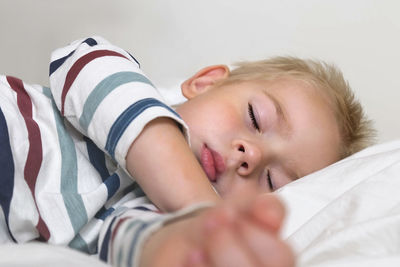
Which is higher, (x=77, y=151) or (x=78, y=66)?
(x=78, y=66)

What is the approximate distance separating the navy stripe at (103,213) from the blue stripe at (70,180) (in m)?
0.04

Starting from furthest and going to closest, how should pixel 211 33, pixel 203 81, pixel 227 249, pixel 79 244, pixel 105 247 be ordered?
pixel 211 33 → pixel 203 81 → pixel 79 244 → pixel 105 247 → pixel 227 249

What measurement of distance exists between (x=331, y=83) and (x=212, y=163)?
0.33 m

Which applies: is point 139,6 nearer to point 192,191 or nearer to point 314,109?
point 314,109

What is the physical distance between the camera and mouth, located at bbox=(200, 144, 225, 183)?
32.7 inches

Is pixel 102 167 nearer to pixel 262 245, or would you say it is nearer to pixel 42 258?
pixel 42 258

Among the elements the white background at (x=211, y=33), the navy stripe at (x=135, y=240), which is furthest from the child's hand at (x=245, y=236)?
the white background at (x=211, y=33)

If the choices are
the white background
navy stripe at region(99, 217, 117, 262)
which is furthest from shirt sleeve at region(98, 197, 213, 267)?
the white background

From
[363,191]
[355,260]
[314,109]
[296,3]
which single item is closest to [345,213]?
[363,191]

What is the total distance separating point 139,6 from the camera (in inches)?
55.3

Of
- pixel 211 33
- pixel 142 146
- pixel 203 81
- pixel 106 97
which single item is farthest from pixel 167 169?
pixel 211 33

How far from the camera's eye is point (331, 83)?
1056 mm

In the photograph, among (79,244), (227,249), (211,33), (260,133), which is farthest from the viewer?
(211,33)

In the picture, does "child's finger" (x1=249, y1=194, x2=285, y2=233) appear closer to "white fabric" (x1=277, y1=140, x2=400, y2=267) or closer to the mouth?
"white fabric" (x1=277, y1=140, x2=400, y2=267)
